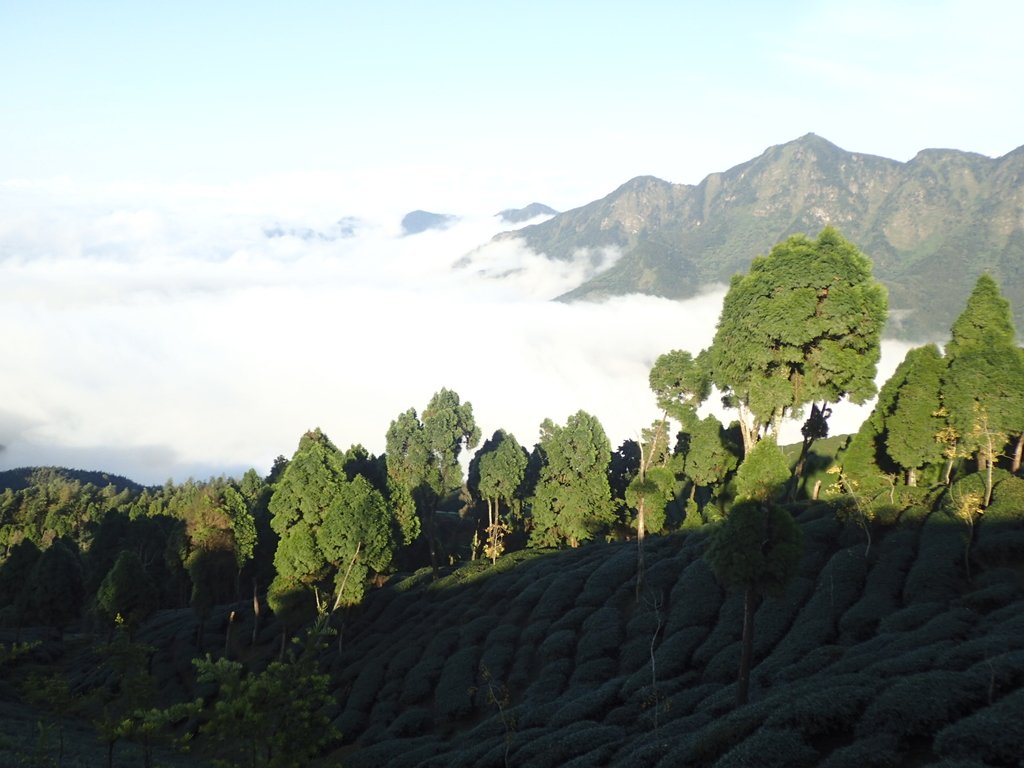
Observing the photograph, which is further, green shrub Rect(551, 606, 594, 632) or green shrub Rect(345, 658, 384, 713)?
green shrub Rect(345, 658, 384, 713)

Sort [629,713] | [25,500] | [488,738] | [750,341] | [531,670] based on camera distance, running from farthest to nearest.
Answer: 1. [25,500]
2. [750,341]
3. [531,670]
4. [488,738]
5. [629,713]

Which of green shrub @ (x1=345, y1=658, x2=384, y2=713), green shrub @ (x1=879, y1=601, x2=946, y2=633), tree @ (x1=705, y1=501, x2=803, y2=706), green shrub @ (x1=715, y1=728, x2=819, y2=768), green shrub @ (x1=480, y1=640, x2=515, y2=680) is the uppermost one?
tree @ (x1=705, y1=501, x2=803, y2=706)

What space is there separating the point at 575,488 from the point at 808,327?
2794 centimetres

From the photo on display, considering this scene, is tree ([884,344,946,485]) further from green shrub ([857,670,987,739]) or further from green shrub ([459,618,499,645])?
green shrub ([459,618,499,645])

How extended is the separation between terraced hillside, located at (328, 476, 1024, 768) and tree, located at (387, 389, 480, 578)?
→ 19.1m

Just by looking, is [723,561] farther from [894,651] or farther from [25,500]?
[25,500]

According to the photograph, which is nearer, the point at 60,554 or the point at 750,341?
the point at 750,341

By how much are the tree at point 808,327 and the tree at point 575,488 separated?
2014 cm

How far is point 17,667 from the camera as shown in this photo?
57969 millimetres

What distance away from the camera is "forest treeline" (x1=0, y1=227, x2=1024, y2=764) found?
38.9m

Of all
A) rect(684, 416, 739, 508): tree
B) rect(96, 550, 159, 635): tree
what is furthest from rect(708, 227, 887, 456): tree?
rect(96, 550, 159, 635): tree

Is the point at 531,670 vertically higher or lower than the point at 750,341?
lower

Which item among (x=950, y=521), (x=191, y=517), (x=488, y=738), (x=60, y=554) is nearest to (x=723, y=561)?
(x=488, y=738)

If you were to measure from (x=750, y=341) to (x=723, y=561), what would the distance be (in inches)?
1098
